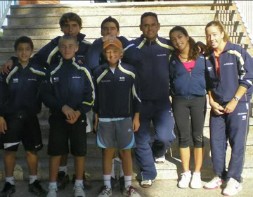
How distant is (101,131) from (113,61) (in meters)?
0.71

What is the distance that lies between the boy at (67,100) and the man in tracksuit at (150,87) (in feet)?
2.03

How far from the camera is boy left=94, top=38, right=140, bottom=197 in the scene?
4.03m

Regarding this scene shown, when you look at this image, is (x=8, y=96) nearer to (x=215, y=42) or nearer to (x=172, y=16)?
(x=215, y=42)

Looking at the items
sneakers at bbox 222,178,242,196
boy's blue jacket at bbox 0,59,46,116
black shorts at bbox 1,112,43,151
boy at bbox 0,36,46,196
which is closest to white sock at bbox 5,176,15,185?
boy at bbox 0,36,46,196

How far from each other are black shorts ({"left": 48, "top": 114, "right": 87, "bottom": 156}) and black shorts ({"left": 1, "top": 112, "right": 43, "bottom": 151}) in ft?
0.81

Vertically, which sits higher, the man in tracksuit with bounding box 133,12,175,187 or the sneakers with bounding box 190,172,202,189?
the man in tracksuit with bounding box 133,12,175,187

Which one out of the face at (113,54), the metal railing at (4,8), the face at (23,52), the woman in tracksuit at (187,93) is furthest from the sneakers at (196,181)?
the metal railing at (4,8)

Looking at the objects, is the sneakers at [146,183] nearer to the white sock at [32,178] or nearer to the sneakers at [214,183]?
the sneakers at [214,183]

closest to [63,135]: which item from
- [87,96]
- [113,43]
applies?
[87,96]

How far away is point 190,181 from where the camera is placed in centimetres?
439

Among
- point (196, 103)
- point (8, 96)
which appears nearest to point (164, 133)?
point (196, 103)

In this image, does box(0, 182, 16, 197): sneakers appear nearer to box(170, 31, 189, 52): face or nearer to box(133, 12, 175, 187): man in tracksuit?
box(133, 12, 175, 187): man in tracksuit

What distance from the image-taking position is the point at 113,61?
4.02m

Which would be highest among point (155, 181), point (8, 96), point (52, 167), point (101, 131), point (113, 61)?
point (113, 61)
